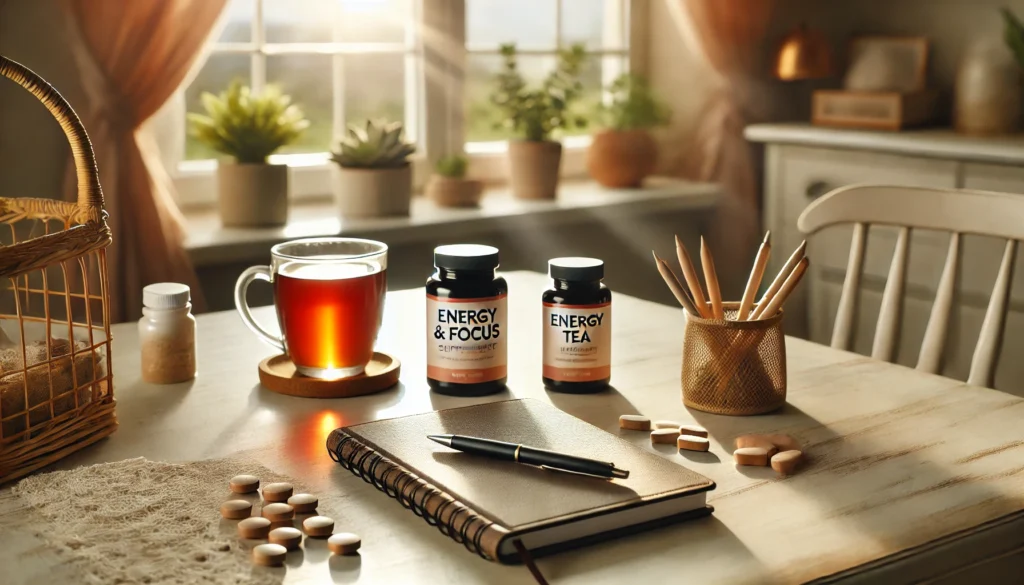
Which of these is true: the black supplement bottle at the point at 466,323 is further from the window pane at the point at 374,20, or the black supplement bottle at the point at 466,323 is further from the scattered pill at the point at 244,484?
the window pane at the point at 374,20

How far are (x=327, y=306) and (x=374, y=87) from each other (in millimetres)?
1612

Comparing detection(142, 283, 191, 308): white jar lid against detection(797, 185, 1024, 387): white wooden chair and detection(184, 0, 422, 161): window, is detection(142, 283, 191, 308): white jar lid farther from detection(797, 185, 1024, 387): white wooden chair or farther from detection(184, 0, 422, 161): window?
detection(184, 0, 422, 161): window

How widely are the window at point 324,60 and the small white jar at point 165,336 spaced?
1266 millimetres

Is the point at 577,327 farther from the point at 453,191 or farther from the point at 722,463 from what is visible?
the point at 453,191

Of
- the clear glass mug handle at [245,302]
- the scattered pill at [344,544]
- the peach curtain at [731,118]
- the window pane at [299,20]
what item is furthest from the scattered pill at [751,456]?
the peach curtain at [731,118]

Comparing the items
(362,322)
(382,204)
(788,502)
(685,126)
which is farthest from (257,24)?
(788,502)

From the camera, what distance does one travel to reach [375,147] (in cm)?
237

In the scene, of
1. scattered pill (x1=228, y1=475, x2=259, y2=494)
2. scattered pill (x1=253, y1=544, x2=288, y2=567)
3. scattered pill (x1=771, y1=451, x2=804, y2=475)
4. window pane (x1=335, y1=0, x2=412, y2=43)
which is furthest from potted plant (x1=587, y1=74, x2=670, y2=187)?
scattered pill (x1=253, y1=544, x2=288, y2=567)

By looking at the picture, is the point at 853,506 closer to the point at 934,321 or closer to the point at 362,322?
the point at 362,322

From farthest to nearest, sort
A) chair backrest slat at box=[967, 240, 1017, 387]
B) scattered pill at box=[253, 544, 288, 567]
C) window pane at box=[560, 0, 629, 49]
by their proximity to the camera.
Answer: window pane at box=[560, 0, 629, 49], chair backrest slat at box=[967, 240, 1017, 387], scattered pill at box=[253, 544, 288, 567]

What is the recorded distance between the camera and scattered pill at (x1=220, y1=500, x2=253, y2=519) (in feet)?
2.77

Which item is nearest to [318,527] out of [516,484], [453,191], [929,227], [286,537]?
[286,537]

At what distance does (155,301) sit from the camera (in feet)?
3.97

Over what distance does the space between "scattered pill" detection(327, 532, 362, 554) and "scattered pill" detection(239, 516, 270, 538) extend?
0.06 meters
